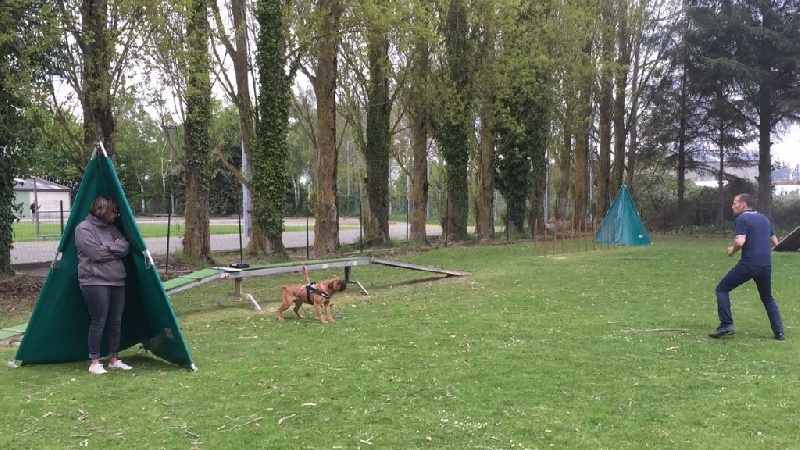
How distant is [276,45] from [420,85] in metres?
7.16

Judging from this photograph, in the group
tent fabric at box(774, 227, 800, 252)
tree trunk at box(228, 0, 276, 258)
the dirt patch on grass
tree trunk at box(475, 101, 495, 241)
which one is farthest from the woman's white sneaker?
tree trunk at box(475, 101, 495, 241)

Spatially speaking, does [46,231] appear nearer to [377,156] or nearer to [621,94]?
[377,156]

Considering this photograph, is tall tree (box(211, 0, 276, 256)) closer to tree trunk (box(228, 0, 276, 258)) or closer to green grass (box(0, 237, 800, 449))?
tree trunk (box(228, 0, 276, 258))

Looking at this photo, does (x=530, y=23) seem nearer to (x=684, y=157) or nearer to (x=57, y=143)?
(x=684, y=157)

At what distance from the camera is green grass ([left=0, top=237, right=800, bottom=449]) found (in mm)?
4539

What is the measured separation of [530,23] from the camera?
24.3 meters

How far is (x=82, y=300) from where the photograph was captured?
21.7 ft

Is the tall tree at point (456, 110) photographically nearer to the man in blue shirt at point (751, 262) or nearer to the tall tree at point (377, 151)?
the tall tree at point (377, 151)

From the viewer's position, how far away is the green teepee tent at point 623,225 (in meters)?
23.3

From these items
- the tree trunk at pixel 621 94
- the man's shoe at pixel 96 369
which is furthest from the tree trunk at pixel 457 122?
the man's shoe at pixel 96 369

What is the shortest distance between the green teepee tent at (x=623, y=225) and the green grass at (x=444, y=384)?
43.4 ft

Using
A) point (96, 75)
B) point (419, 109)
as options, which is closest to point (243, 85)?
point (96, 75)

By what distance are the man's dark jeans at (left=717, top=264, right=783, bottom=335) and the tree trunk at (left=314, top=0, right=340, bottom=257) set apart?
1272cm

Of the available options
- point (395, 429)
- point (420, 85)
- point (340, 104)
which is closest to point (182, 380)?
point (395, 429)
